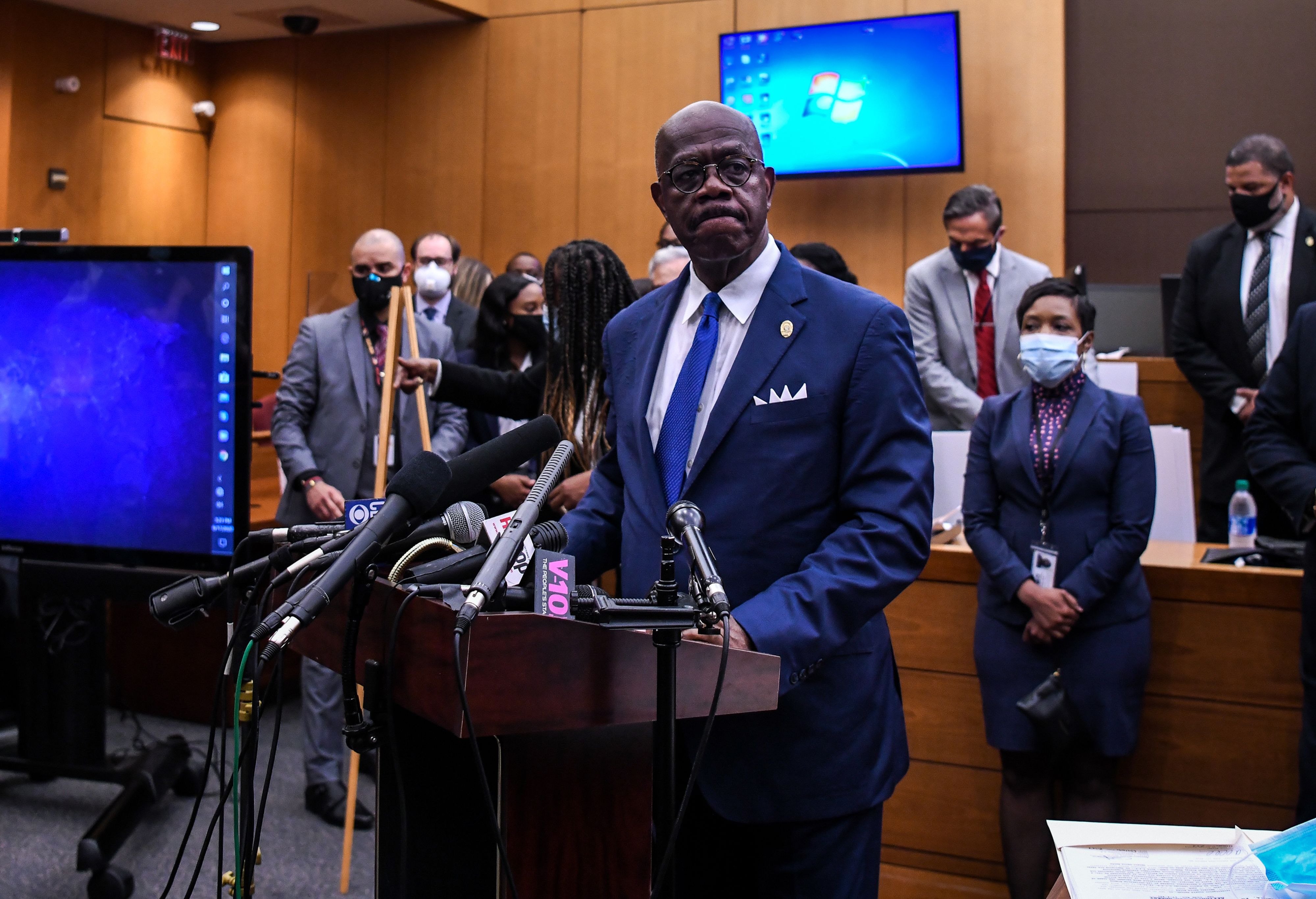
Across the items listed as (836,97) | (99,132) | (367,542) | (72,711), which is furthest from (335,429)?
(99,132)

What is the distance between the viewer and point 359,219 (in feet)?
28.4

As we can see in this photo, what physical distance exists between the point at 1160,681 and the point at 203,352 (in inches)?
96.8

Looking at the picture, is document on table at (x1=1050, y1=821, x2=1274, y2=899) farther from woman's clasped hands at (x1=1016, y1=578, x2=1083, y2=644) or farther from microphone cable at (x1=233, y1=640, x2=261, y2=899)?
woman's clasped hands at (x1=1016, y1=578, x2=1083, y2=644)

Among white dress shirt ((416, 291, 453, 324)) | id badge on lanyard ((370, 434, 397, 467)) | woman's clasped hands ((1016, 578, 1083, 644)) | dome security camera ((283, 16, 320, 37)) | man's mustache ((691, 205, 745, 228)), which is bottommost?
woman's clasped hands ((1016, 578, 1083, 644))

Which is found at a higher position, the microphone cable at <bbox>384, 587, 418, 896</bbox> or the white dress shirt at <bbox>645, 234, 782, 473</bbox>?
the white dress shirt at <bbox>645, 234, 782, 473</bbox>

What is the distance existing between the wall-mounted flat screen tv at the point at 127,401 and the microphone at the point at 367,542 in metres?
1.54

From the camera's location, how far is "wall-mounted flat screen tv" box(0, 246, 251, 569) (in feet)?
8.71

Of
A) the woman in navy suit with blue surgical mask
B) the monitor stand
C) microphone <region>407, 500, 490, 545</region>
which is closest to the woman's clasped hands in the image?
the woman in navy suit with blue surgical mask

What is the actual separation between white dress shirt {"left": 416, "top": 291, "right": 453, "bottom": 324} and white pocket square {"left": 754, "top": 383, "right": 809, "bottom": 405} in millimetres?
3982

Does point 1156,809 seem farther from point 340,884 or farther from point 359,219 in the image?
point 359,219

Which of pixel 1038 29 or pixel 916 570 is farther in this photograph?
pixel 1038 29

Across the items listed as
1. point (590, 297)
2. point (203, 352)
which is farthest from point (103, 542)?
point (590, 297)

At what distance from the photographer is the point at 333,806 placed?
3449 millimetres

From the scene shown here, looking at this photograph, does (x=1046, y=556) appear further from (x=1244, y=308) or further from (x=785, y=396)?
(x=1244, y=308)
